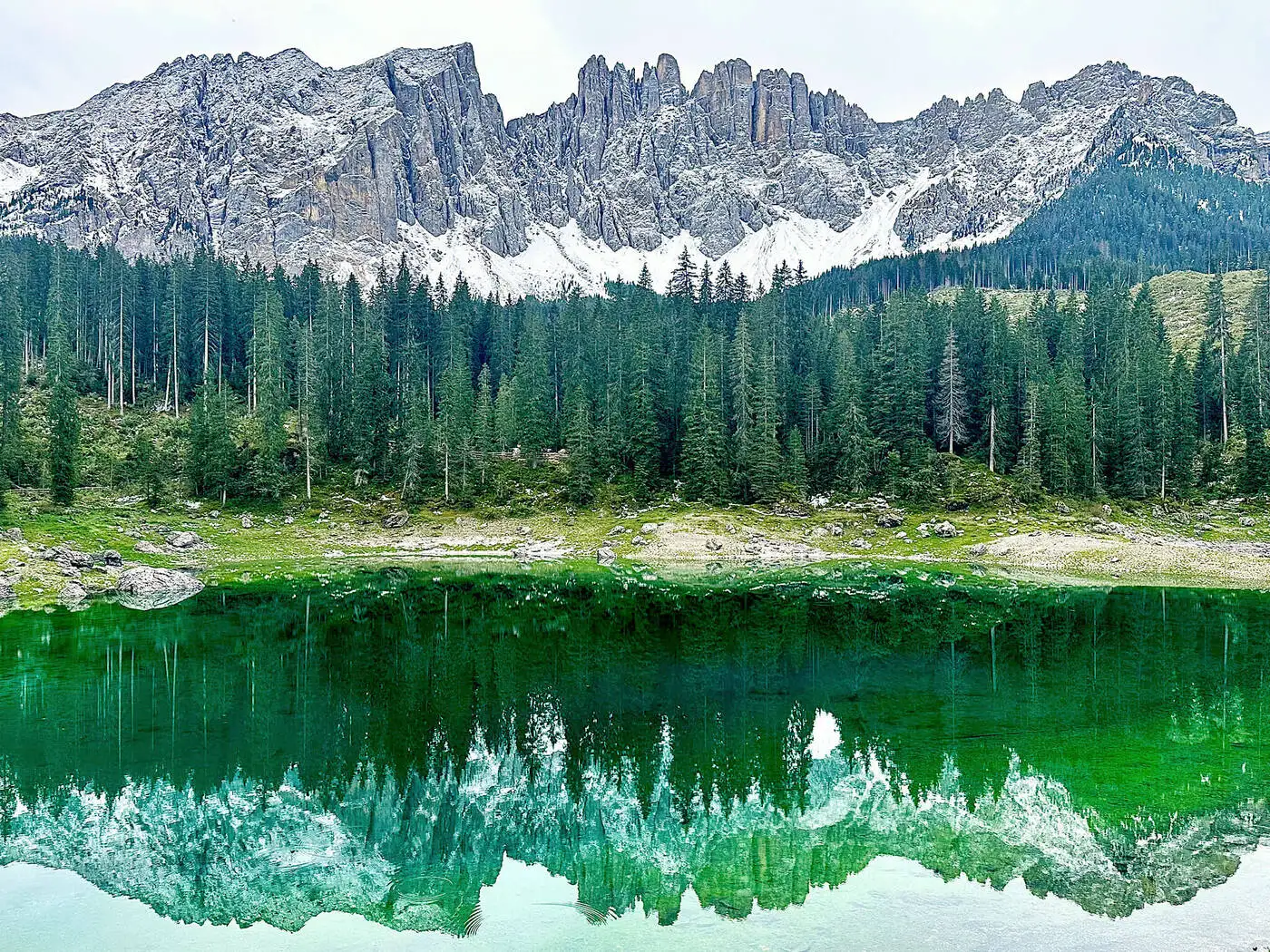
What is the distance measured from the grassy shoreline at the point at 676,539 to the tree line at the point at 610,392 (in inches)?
181

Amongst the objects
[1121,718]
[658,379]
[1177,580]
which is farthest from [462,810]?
[658,379]

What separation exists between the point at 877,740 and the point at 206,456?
7871 cm

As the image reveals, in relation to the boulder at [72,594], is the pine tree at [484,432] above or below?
above

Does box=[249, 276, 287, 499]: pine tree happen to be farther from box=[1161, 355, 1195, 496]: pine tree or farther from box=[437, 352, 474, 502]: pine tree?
box=[1161, 355, 1195, 496]: pine tree

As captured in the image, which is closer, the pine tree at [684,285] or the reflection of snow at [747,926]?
the reflection of snow at [747,926]

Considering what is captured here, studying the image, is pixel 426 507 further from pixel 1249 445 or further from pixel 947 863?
pixel 1249 445

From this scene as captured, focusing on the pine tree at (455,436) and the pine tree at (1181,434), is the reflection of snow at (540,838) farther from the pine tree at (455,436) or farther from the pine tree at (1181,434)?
the pine tree at (1181,434)

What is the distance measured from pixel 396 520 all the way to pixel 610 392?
29859 mm

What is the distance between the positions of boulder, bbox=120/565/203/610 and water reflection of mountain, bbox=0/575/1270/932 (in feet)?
29.8

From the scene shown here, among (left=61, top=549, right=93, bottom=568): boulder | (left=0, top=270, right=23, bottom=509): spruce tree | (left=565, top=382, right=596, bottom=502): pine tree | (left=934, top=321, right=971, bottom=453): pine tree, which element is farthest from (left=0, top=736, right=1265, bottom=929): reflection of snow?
(left=934, top=321, right=971, bottom=453): pine tree

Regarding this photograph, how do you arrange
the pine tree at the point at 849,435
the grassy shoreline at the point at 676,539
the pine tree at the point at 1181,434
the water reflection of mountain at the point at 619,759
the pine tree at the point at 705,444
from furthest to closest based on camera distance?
the pine tree at the point at 849,435
the pine tree at the point at 1181,434
the pine tree at the point at 705,444
the grassy shoreline at the point at 676,539
the water reflection of mountain at the point at 619,759

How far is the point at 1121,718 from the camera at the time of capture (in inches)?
1123

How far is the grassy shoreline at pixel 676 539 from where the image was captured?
63.9m

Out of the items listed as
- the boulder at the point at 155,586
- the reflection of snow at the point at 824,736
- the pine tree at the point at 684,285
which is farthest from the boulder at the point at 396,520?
the reflection of snow at the point at 824,736
